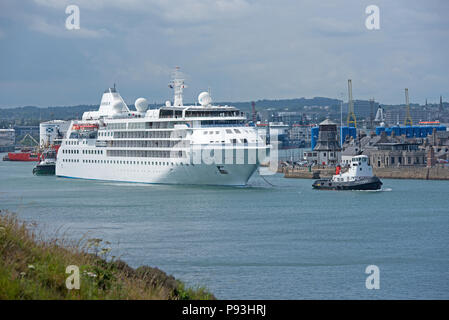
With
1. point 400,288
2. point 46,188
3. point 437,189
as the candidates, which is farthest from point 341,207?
point 46,188

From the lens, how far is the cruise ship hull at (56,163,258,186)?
51594 mm

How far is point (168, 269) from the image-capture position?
75.1 ft

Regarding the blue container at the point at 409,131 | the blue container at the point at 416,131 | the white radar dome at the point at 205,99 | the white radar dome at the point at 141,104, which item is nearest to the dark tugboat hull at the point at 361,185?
the white radar dome at the point at 205,99

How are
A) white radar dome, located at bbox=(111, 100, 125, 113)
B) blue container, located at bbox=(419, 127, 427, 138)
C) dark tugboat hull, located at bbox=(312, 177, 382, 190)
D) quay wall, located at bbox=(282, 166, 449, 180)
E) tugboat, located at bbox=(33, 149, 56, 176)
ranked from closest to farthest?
1. dark tugboat hull, located at bbox=(312, 177, 382, 190)
2. white radar dome, located at bbox=(111, 100, 125, 113)
3. quay wall, located at bbox=(282, 166, 449, 180)
4. tugboat, located at bbox=(33, 149, 56, 176)
5. blue container, located at bbox=(419, 127, 427, 138)

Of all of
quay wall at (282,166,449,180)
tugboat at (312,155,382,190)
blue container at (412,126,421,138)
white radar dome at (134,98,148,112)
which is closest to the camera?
tugboat at (312,155,382,190)

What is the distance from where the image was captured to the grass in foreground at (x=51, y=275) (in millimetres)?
10812

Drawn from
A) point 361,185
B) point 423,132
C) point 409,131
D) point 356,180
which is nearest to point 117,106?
point 356,180

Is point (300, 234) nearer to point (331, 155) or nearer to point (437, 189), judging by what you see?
point (437, 189)

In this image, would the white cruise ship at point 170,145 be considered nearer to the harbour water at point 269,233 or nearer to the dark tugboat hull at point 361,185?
the harbour water at point 269,233

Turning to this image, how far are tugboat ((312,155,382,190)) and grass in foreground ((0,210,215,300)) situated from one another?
42628mm

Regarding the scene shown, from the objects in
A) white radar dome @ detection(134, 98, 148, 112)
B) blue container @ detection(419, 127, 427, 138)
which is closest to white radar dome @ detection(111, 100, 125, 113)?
white radar dome @ detection(134, 98, 148, 112)

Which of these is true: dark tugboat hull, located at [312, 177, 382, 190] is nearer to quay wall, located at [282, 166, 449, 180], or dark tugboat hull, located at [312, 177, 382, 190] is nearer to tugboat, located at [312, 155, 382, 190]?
tugboat, located at [312, 155, 382, 190]

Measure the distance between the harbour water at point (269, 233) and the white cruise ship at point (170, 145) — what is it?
5.28 feet

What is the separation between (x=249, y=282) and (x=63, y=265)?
33.9 ft
